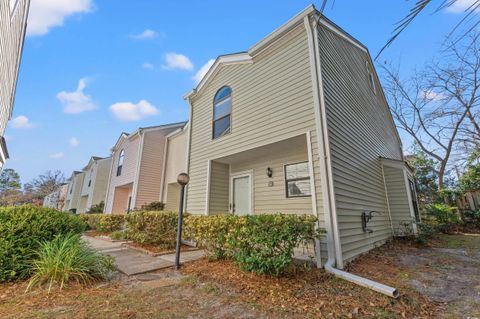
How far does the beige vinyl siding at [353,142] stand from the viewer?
17.3ft

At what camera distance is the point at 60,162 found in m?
39.9

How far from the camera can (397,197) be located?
826 centimetres

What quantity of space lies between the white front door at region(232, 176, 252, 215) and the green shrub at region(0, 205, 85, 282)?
474 cm

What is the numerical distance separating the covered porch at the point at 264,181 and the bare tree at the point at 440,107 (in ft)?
33.3

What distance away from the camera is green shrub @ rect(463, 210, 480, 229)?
11.1m

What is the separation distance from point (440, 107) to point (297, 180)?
14124 millimetres

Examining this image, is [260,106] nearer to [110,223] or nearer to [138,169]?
[110,223]

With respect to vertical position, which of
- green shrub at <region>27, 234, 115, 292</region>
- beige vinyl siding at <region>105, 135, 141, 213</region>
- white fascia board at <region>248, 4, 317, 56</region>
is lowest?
green shrub at <region>27, 234, 115, 292</region>

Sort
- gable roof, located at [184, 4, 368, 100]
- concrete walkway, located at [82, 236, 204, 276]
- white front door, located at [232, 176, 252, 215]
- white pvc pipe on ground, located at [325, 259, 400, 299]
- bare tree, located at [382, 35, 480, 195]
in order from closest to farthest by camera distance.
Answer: white pvc pipe on ground, located at [325, 259, 400, 299], concrete walkway, located at [82, 236, 204, 276], gable roof, located at [184, 4, 368, 100], white front door, located at [232, 176, 252, 215], bare tree, located at [382, 35, 480, 195]

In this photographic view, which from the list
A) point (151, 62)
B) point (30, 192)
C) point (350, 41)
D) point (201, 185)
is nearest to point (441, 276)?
point (201, 185)

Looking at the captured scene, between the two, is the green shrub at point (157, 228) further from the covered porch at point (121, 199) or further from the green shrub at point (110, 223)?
the covered porch at point (121, 199)

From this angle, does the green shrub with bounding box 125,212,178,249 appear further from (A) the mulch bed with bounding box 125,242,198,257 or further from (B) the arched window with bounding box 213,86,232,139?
(B) the arched window with bounding box 213,86,232,139

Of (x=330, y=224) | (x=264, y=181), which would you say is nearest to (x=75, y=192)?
(x=264, y=181)

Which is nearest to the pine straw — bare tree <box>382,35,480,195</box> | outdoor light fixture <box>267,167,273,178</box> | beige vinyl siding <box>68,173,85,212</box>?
outdoor light fixture <box>267,167,273,178</box>
